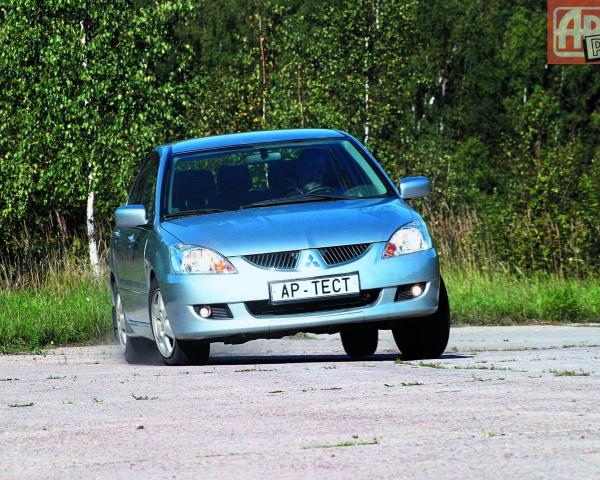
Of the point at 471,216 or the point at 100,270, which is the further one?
the point at 471,216

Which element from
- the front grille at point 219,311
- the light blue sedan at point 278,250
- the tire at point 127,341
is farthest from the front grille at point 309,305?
the tire at point 127,341

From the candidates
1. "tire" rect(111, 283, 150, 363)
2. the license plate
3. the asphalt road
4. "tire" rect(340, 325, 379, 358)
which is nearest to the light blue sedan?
the license plate

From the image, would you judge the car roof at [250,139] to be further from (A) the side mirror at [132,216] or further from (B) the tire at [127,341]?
(B) the tire at [127,341]

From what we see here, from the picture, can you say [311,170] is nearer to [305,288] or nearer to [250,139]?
[250,139]

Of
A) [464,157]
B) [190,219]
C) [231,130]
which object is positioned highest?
[190,219]

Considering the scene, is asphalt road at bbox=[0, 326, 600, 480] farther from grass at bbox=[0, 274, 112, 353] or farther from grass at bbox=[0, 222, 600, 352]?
grass at bbox=[0, 222, 600, 352]

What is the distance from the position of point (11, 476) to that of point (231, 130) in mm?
35070

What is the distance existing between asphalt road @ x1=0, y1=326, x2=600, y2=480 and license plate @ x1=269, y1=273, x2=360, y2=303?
47 cm

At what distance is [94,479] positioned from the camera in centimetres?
497

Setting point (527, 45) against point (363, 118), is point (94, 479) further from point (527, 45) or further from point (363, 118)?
point (527, 45)

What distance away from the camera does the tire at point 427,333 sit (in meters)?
9.83

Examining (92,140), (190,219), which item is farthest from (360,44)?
(190,219)

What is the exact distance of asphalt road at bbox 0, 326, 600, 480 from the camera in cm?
511

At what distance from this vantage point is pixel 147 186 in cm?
1121
